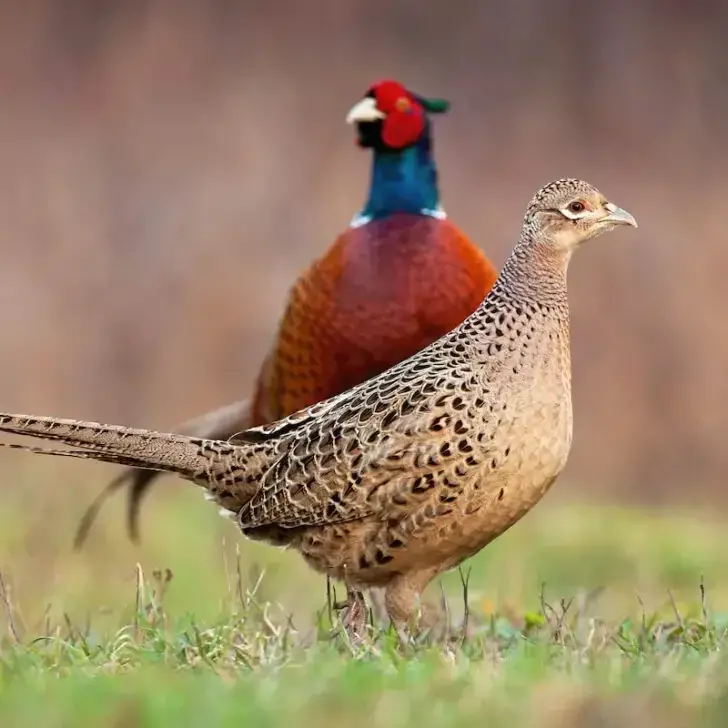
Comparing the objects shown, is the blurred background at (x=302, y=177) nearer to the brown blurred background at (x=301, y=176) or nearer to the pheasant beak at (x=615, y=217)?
the brown blurred background at (x=301, y=176)

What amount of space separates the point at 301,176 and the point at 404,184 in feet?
17.2

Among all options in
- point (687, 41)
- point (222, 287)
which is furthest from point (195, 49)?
point (687, 41)

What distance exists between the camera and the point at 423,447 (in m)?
3.73

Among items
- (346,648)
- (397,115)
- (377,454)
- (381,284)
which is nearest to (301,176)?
(397,115)

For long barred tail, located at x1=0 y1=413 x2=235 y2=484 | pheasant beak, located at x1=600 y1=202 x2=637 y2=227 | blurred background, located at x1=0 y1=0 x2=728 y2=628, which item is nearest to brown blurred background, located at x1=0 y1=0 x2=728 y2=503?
blurred background, located at x1=0 y1=0 x2=728 y2=628

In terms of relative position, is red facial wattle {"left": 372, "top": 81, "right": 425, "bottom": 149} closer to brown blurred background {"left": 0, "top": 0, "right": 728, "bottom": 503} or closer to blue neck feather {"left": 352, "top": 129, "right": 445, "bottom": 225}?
blue neck feather {"left": 352, "top": 129, "right": 445, "bottom": 225}

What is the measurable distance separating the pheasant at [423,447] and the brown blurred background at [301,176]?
20.7ft

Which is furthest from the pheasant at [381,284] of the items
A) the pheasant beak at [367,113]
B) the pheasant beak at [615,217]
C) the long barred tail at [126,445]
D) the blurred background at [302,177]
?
the blurred background at [302,177]

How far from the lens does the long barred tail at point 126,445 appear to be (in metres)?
3.92

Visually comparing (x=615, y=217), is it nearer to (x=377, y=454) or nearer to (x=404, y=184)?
(x=377, y=454)

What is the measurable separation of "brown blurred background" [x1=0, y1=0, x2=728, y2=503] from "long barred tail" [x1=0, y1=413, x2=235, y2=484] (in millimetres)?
6235

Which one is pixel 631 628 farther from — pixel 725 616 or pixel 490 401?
pixel 490 401

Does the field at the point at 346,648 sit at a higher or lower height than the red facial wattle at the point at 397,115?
lower

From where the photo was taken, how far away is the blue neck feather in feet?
17.5
